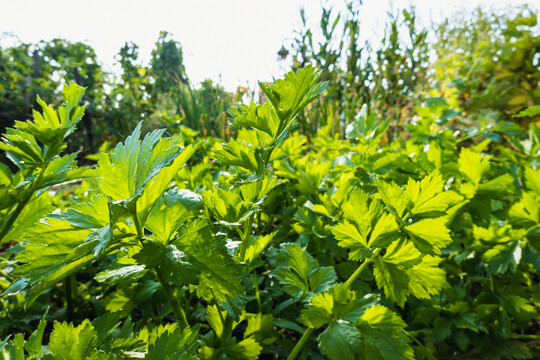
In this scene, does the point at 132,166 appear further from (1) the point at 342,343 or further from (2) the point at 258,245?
(1) the point at 342,343

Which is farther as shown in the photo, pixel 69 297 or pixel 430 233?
pixel 69 297

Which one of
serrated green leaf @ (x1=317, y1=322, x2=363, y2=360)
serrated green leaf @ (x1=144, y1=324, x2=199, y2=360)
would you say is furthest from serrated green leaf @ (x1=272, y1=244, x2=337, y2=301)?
serrated green leaf @ (x1=144, y1=324, x2=199, y2=360)

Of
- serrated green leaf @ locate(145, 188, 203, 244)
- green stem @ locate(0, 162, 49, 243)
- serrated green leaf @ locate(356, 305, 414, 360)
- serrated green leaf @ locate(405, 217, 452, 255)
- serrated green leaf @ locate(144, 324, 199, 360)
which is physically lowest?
serrated green leaf @ locate(356, 305, 414, 360)

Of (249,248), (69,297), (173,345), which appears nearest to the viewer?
(173,345)

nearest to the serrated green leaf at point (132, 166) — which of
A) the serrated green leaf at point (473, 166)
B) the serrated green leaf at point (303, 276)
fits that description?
the serrated green leaf at point (303, 276)

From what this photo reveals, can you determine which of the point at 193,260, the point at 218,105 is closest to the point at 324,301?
the point at 193,260

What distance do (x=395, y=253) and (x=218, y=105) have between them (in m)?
3.44

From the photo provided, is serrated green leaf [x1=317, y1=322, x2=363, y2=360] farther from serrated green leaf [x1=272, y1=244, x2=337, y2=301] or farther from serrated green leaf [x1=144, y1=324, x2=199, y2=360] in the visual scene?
serrated green leaf [x1=144, y1=324, x2=199, y2=360]

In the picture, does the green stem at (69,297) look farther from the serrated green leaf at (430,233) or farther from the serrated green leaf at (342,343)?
the serrated green leaf at (430,233)

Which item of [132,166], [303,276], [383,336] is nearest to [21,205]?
[132,166]

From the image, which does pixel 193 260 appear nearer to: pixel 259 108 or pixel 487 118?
pixel 259 108

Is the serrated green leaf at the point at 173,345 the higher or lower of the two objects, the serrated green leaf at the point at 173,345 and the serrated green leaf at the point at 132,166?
the lower

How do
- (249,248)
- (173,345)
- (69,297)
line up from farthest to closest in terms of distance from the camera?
(69,297) → (249,248) → (173,345)

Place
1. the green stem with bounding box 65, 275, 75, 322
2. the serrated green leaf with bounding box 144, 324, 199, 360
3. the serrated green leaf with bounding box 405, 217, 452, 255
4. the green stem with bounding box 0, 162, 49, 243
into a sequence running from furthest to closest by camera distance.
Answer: the green stem with bounding box 65, 275, 75, 322 < the green stem with bounding box 0, 162, 49, 243 < the serrated green leaf with bounding box 405, 217, 452, 255 < the serrated green leaf with bounding box 144, 324, 199, 360
